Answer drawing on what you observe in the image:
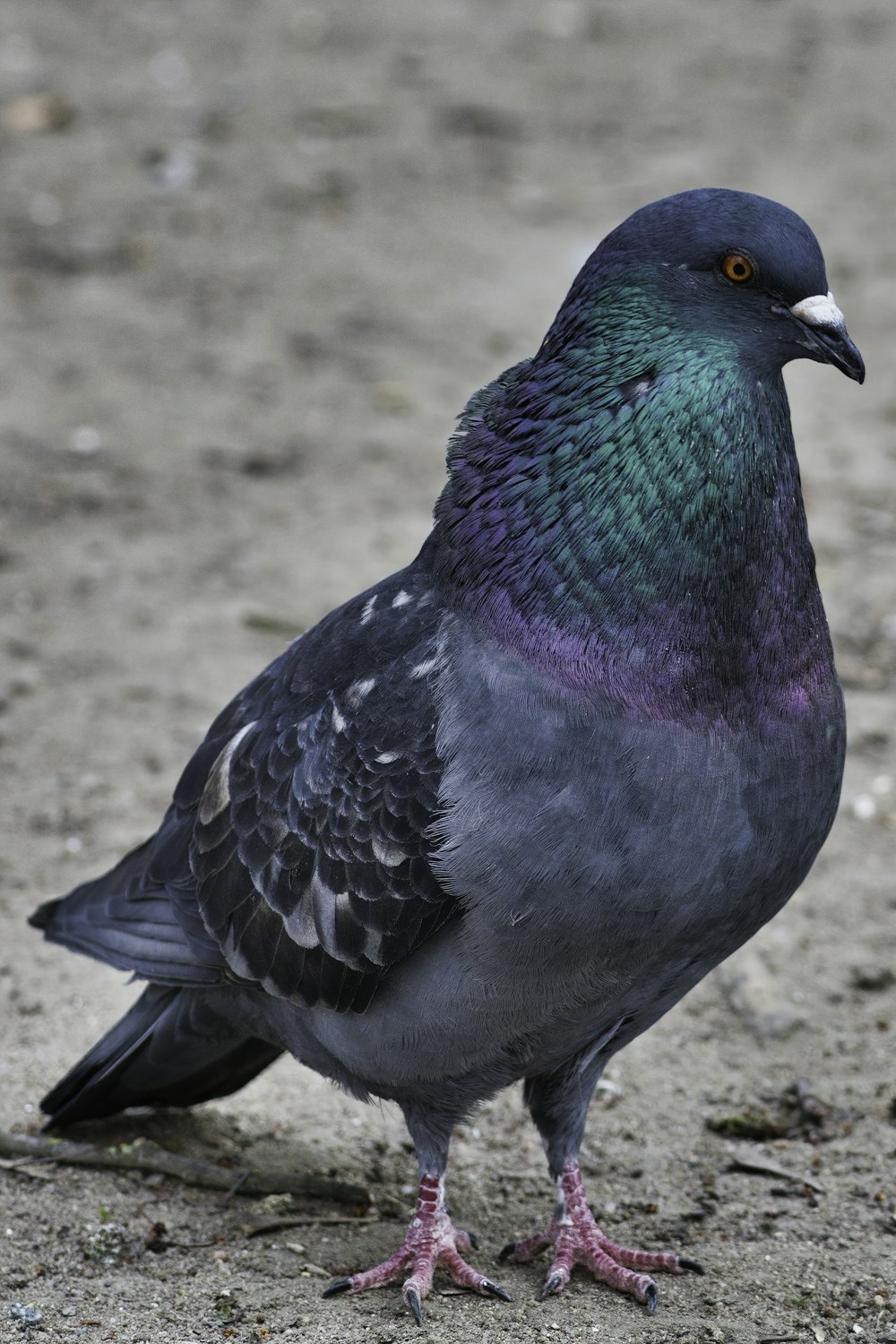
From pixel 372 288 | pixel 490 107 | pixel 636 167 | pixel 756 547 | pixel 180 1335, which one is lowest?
pixel 180 1335

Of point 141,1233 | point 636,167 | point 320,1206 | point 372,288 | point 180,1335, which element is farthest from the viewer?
point 636,167

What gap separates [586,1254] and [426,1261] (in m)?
0.40

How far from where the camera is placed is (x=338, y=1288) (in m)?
3.99

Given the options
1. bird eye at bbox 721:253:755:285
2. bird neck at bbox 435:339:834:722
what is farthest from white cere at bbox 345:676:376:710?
bird eye at bbox 721:253:755:285

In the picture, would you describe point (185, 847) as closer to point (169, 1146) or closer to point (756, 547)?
point (169, 1146)

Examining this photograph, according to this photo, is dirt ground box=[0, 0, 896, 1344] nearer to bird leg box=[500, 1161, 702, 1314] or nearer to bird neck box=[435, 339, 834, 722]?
bird leg box=[500, 1161, 702, 1314]

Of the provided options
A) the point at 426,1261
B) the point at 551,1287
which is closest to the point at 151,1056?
the point at 426,1261

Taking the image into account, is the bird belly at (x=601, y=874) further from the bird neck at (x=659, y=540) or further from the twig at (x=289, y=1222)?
the twig at (x=289, y=1222)

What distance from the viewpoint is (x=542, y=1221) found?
14.9ft

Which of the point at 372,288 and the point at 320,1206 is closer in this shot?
the point at 320,1206

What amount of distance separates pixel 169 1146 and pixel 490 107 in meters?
9.07

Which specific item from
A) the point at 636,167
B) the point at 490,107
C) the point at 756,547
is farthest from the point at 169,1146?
the point at 490,107

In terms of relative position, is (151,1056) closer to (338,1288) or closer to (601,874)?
(338,1288)

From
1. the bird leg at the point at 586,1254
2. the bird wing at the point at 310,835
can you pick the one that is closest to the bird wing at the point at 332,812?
the bird wing at the point at 310,835
